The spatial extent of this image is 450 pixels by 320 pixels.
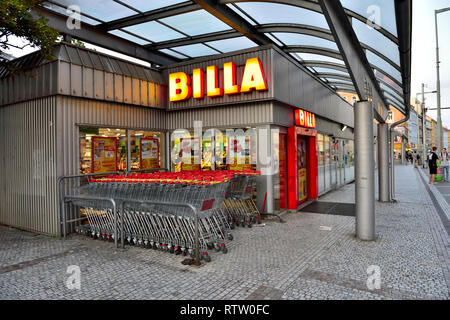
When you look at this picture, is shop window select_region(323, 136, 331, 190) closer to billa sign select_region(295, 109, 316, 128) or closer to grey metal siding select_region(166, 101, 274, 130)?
billa sign select_region(295, 109, 316, 128)

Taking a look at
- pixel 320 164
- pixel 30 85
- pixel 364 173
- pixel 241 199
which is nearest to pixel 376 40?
pixel 364 173

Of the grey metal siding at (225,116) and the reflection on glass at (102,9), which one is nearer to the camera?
the reflection on glass at (102,9)

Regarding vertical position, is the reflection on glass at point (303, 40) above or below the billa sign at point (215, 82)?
above

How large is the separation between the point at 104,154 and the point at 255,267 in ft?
17.9

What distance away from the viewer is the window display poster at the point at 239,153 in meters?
8.86

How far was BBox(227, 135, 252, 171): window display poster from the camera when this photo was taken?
886 centimetres

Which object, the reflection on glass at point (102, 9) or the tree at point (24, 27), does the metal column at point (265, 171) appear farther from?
the tree at point (24, 27)

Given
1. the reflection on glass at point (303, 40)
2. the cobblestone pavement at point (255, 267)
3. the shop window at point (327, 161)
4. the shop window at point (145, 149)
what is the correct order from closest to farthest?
the cobblestone pavement at point (255, 267), the reflection on glass at point (303, 40), the shop window at point (145, 149), the shop window at point (327, 161)

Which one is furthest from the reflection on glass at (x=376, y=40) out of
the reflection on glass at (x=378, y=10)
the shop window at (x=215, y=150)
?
the shop window at (x=215, y=150)

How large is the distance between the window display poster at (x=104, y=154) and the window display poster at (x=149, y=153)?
101 centimetres

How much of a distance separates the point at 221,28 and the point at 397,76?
202 inches

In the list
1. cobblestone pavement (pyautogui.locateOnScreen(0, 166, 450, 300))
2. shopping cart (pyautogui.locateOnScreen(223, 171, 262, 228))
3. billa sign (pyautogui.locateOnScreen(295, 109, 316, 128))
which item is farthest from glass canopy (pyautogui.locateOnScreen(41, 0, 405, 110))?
shopping cart (pyautogui.locateOnScreen(223, 171, 262, 228))

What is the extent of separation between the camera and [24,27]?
20.7 feet

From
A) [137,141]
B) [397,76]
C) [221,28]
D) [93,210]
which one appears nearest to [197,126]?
[137,141]
